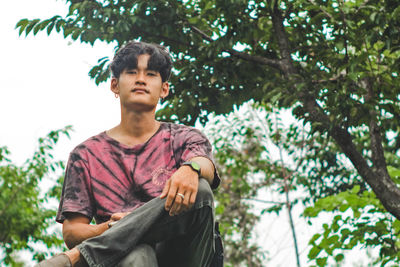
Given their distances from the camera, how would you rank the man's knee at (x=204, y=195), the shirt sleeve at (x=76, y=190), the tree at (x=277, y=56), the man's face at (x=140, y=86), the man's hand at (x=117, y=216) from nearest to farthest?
the man's knee at (x=204, y=195), the man's hand at (x=117, y=216), the shirt sleeve at (x=76, y=190), the man's face at (x=140, y=86), the tree at (x=277, y=56)

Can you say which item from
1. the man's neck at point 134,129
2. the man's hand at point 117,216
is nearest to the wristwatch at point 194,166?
the man's hand at point 117,216

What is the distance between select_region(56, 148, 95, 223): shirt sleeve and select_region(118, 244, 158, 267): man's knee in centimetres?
43

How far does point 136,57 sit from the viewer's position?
9.16 feet

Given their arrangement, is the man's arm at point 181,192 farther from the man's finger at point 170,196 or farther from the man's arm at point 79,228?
the man's arm at point 79,228

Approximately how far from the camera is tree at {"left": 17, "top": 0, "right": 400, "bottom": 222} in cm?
484

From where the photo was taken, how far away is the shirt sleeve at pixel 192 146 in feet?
8.48

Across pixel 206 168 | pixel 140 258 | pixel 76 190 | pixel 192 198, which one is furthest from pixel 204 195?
pixel 76 190

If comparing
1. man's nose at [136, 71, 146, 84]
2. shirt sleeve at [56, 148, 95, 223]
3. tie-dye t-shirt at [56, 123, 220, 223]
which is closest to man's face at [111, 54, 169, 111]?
man's nose at [136, 71, 146, 84]

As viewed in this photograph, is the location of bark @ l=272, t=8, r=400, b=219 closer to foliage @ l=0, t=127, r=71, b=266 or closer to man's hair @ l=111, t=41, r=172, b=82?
man's hair @ l=111, t=41, r=172, b=82

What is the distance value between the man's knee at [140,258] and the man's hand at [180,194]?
19cm

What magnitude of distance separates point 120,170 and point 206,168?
0.49m

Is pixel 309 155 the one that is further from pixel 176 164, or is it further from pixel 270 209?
pixel 176 164

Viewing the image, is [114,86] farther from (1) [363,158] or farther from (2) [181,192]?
(1) [363,158]

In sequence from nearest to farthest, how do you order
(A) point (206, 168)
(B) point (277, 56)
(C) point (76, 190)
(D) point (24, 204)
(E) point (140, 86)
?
(A) point (206, 168) < (C) point (76, 190) < (E) point (140, 86) < (B) point (277, 56) < (D) point (24, 204)
